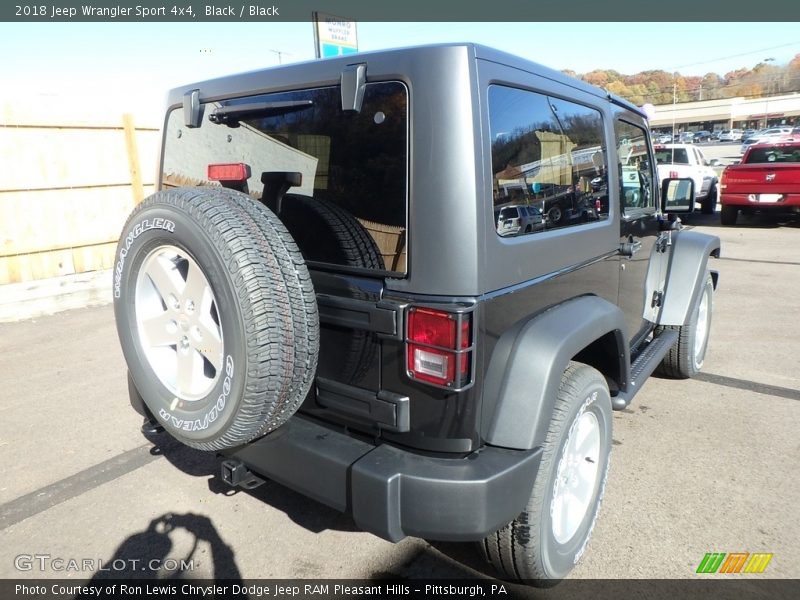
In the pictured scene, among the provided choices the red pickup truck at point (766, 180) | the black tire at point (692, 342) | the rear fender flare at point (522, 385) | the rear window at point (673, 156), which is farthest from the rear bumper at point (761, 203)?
the rear fender flare at point (522, 385)

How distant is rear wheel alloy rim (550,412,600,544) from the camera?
89.3 inches

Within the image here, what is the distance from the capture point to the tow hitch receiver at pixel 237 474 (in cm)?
229

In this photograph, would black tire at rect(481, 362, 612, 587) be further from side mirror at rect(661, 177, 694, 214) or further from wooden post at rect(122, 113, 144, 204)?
wooden post at rect(122, 113, 144, 204)

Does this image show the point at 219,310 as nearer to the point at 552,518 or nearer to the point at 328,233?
the point at 328,233

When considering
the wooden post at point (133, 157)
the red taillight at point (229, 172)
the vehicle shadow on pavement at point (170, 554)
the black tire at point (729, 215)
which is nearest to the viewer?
the red taillight at point (229, 172)

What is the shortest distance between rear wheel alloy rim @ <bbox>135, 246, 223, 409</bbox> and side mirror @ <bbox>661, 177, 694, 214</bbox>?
301 cm

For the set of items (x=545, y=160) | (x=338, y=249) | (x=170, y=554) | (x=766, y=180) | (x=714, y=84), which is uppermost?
(x=714, y=84)

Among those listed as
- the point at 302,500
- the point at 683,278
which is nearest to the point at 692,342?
the point at 683,278

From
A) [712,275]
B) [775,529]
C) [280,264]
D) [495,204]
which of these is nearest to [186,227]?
[280,264]

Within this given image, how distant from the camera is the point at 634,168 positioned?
11.2 ft

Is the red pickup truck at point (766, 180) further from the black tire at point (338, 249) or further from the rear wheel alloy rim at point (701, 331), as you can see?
the black tire at point (338, 249)

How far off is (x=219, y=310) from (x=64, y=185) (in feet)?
21.8

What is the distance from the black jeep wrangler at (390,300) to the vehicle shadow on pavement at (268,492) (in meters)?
0.63

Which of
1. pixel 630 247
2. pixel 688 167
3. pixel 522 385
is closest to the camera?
pixel 522 385
